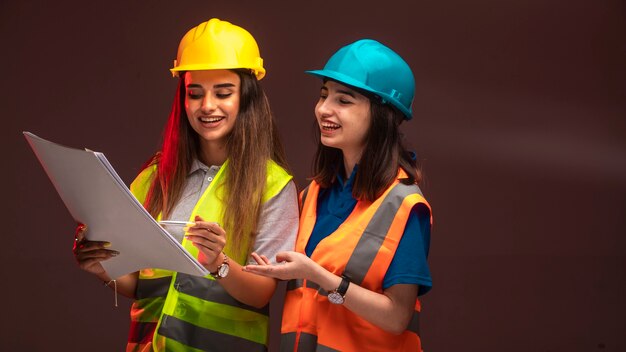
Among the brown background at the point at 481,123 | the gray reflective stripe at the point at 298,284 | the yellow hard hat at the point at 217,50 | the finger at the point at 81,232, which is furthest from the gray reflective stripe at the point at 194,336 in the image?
the brown background at the point at 481,123

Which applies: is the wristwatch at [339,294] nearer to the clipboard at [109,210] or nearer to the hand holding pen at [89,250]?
the clipboard at [109,210]

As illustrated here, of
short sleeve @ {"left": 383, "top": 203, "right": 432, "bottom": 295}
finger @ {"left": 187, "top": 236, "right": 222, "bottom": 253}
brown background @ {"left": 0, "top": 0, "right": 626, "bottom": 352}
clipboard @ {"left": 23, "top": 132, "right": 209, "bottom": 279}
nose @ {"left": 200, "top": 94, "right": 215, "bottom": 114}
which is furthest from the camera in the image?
brown background @ {"left": 0, "top": 0, "right": 626, "bottom": 352}

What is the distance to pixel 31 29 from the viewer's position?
433 cm

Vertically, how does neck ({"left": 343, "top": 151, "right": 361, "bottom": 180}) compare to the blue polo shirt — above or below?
above

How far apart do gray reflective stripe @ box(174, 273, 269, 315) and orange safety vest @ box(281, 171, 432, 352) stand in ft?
0.59

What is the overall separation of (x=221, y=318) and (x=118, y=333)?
1.83 meters

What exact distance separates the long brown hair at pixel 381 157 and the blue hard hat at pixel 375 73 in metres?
0.03

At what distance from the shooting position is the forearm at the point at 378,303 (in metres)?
2.38

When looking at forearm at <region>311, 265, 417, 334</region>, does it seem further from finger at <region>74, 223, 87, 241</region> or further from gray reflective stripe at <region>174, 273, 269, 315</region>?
finger at <region>74, 223, 87, 241</region>

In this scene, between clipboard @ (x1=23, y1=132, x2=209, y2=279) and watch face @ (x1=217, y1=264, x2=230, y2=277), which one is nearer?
clipboard @ (x1=23, y1=132, x2=209, y2=279)

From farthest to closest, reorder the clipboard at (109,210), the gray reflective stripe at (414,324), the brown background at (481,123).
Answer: the brown background at (481,123)
the gray reflective stripe at (414,324)
the clipboard at (109,210)

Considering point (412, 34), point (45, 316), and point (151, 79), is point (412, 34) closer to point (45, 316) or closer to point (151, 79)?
point (151, 79)

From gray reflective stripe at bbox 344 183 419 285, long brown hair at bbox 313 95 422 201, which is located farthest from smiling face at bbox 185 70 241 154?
gray reflective stripe at bbox 344 183 419 285

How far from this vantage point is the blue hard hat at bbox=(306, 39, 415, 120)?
8.34 ft
